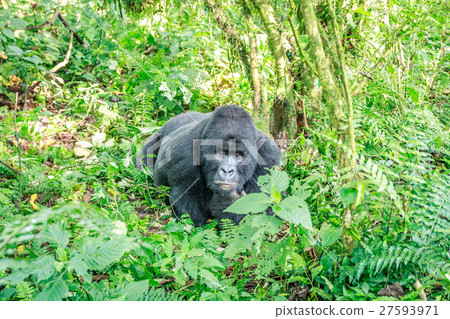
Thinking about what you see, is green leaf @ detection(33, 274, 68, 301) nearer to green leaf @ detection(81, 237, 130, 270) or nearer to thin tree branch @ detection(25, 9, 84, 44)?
green leaf @ detection(81, 237, 130, 270)

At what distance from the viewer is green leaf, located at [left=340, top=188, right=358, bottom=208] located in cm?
231

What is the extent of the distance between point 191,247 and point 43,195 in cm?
222

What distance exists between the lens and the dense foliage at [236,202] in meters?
2.31

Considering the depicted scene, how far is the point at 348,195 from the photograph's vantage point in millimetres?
2332

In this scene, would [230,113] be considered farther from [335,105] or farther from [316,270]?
[316,270]

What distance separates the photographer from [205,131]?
3865mm

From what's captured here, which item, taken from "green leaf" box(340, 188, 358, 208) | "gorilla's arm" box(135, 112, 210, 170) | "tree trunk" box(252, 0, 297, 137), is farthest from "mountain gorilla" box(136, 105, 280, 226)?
"green leaf" box(340, 188, 358, 208)

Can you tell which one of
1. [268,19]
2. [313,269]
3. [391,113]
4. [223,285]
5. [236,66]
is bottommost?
[223,285]

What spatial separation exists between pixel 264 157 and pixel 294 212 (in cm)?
182

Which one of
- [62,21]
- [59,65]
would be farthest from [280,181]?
[62,21]

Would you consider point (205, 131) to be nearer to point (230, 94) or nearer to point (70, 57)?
point (230, 94)

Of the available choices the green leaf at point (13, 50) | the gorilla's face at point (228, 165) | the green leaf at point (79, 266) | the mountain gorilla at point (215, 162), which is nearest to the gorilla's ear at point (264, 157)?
the mountain gorilla at point (215, 162)

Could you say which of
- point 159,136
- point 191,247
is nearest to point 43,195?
point 159,136
